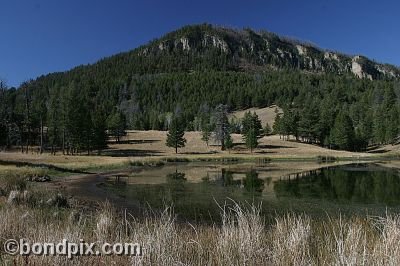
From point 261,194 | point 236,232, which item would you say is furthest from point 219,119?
point 236,232

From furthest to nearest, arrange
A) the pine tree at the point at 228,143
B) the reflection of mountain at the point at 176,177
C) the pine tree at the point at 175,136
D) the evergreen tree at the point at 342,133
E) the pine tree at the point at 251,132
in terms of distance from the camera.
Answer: the evergreen tree at the point at 342,133 → the pine tree at the point at 228,143 → the pine tree at the point at 175,136 → the pine tree at the point at 251,132 → the reflection of mountain at the point at 176,177

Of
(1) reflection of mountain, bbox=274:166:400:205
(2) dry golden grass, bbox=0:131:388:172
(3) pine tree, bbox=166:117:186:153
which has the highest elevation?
(3) pine tree, bbox=166:117:186:153

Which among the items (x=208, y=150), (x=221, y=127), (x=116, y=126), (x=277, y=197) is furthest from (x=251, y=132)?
(x=277, y=197)

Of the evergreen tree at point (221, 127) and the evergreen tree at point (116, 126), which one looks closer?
the evergreen tree at point (221, 127)

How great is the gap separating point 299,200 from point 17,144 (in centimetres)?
9231

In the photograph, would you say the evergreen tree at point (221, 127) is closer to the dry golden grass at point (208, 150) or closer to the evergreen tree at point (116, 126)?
the dry golden grass at point (208, 150)

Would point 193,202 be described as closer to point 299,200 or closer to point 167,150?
point 299,200

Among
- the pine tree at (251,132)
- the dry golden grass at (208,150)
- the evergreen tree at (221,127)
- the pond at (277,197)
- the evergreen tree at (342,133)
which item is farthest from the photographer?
the evergreen tree at (221,127)

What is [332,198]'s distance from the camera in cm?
3216

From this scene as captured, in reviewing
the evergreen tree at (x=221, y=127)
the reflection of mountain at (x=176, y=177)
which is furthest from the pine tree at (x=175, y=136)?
the reflection of mountain at (x=176, y=177)

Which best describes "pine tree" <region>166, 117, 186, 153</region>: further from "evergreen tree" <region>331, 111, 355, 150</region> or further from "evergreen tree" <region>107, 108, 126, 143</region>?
"evergreen tree" <region>331, 111, 355, 150</region>

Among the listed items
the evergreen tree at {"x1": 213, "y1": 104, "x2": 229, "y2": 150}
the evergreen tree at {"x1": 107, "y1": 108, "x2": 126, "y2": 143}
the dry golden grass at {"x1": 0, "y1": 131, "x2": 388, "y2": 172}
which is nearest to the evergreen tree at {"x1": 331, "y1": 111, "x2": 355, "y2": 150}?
the dry golden grass at {"x1": 0, "y1": 131, "x2": 388, "y2": 172}

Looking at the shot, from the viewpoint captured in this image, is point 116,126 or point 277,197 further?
point 116,126

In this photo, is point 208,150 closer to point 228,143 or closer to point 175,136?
point 228,143
